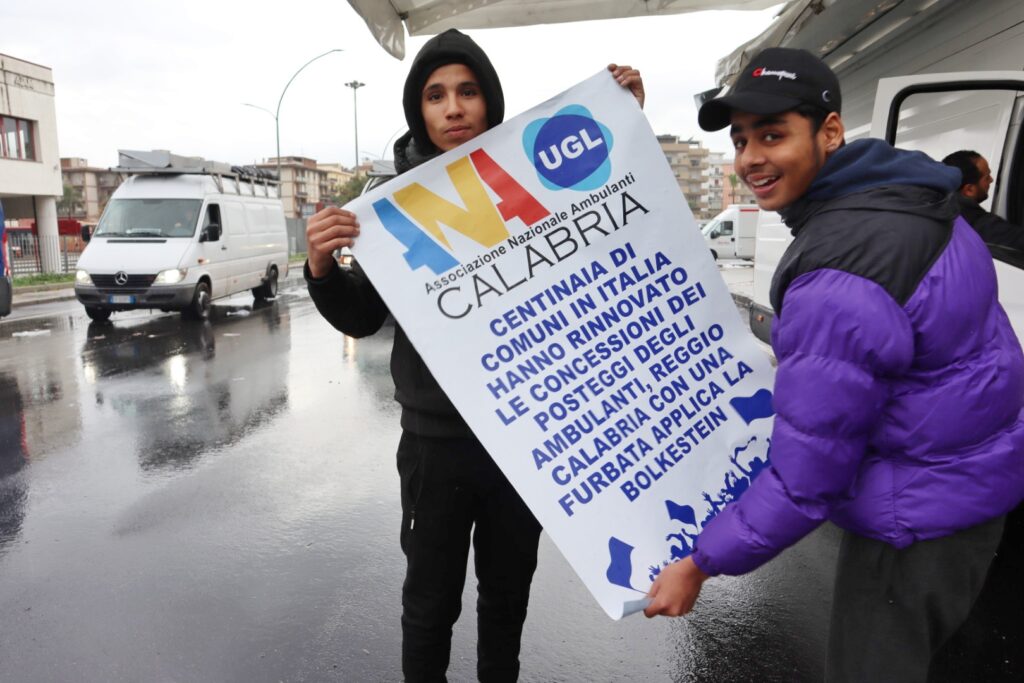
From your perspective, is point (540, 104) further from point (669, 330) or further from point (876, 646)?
point (876, 646)

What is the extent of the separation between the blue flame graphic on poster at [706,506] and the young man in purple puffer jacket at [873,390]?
109mm

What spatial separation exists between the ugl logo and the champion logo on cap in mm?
519

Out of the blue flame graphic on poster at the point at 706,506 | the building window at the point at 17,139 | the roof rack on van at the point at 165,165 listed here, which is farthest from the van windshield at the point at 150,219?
the building window at the point at 17,139

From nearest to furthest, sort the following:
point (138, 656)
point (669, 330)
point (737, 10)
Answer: point (669, 330) < point (138, 656) < point (737, 10)

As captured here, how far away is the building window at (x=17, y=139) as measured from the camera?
28.5 meters

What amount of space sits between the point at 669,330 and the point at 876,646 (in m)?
0.80

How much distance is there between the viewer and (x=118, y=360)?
9312mm

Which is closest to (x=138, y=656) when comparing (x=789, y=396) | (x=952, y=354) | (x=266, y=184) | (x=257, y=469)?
(x=257, y=469)

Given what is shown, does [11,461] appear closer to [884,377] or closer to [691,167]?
[884,377]

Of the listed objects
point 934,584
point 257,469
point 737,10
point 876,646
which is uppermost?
point 737,10

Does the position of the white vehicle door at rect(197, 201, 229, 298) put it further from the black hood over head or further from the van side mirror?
the black hood over head

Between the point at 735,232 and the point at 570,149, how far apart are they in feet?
92.5

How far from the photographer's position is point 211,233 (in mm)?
12758

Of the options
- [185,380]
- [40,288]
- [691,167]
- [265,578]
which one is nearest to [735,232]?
[40,288]
